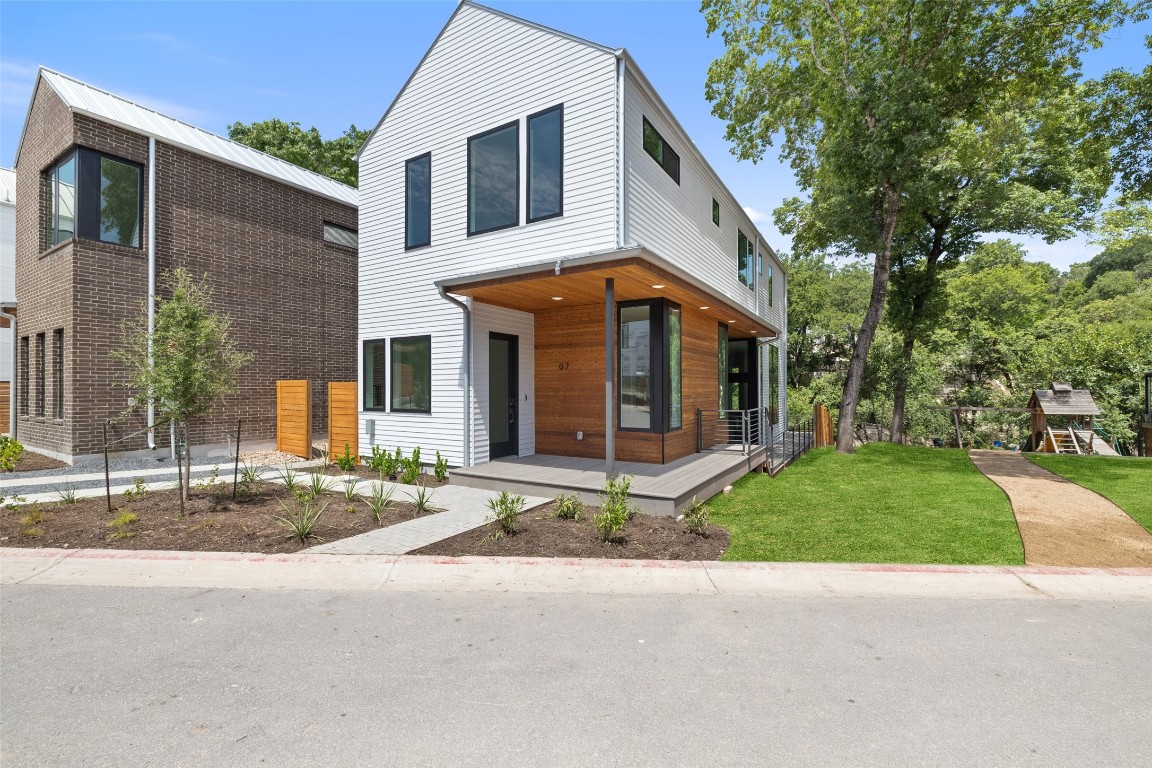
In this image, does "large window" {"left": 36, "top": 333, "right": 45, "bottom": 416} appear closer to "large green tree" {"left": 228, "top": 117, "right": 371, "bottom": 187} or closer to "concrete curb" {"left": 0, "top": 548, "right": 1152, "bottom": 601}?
"concrete curb" {"left": 0, "top": 548, "right": 1152, "bottom": 601}

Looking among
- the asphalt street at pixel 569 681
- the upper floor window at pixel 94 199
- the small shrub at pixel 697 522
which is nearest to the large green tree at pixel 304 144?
the upper floor window at pixel 94 199

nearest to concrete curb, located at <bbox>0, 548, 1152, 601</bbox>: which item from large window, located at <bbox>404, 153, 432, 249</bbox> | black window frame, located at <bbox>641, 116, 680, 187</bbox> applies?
large window, located at <bbox>404, 153, 432, 249</bbox>

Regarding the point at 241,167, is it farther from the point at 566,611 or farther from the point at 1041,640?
the point at 1041,640

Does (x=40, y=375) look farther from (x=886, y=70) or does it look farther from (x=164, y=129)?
(x=886, y=70)

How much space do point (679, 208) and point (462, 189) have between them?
4395mm

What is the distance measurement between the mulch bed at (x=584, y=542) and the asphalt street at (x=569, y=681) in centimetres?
101

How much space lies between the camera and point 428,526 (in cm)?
657

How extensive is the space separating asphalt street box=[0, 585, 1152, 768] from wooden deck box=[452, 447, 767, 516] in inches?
108

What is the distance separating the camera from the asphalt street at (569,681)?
8.39ft

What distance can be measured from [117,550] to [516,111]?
864 cm

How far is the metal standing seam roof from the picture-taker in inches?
570

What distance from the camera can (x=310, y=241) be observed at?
48.3 ft

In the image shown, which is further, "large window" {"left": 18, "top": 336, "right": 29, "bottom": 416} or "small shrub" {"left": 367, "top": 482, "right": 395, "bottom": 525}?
"large window" {"left": 18, "top": 336, "right": 29, "bottom": 416}

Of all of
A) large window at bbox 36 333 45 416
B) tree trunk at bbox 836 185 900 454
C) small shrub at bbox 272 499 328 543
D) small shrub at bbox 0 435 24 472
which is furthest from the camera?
tree trunk at bbox 836 185 900 454
